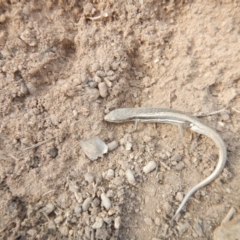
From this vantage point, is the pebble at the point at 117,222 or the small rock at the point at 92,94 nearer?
the pebble at the point at 117,222

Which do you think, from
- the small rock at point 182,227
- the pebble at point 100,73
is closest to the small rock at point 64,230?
the small rock at point 182,227

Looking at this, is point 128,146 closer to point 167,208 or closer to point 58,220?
point 167,208

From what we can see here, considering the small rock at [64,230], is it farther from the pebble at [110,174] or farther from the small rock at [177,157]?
the small rock at [177,157]

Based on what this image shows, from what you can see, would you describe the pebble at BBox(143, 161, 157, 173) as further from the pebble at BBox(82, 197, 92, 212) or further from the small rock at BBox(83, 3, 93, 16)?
the small rock at BBox(83, 3, 93, 16)

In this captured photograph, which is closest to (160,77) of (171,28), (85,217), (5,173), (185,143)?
(171,28)

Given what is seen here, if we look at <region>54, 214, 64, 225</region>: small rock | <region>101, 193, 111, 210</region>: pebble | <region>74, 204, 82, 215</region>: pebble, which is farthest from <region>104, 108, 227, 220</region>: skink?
<region>54, 214, 64, 225</region>: small rock

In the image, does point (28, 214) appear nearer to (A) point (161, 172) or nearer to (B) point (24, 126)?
(B) point (24, 126)
